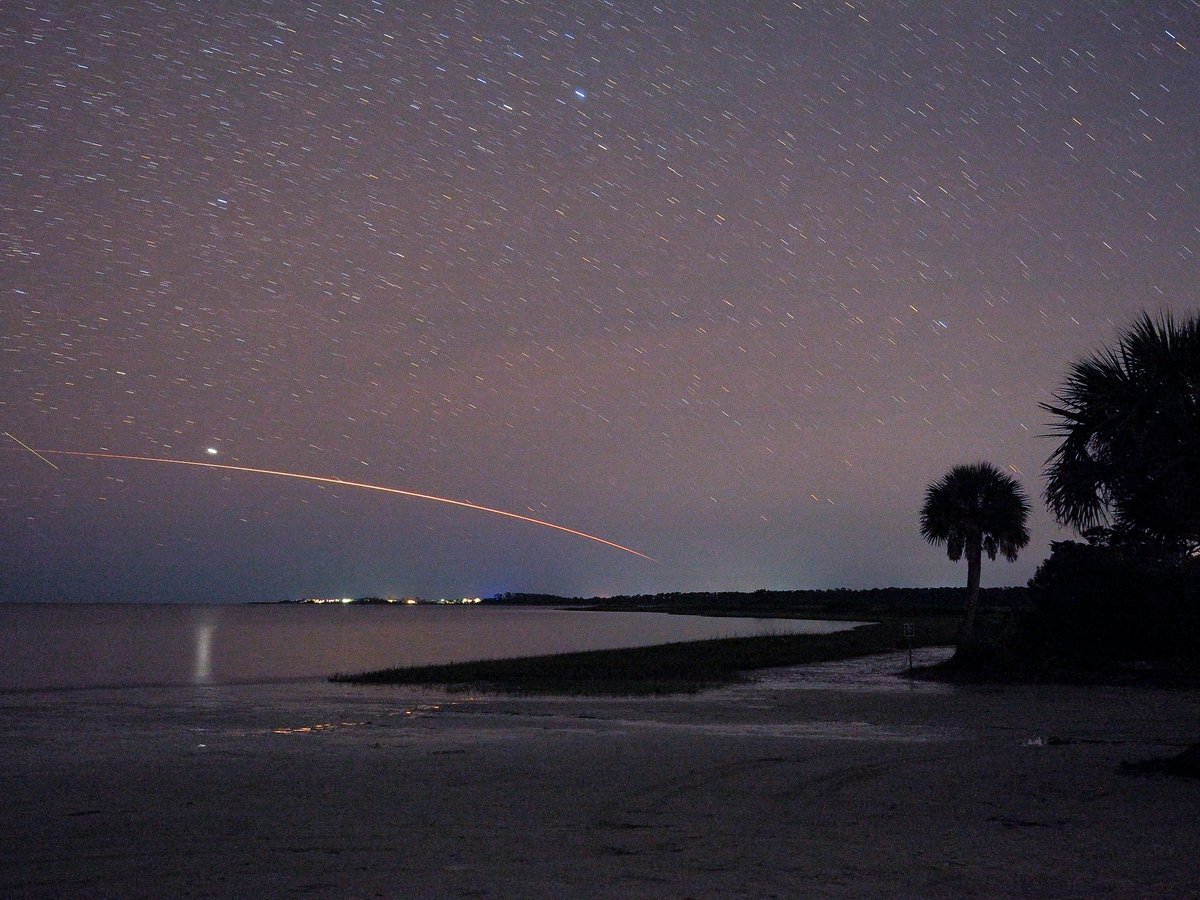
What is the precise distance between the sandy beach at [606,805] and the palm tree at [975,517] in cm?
2347

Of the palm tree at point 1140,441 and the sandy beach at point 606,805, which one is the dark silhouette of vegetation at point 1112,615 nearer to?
the sandy beach at point 606,805

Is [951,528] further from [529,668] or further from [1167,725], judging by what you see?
[1167,725]

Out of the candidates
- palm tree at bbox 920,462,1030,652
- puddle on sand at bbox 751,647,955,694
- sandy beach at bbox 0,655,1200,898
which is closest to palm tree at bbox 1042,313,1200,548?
sandy beach at bbox 0,655,1200,898

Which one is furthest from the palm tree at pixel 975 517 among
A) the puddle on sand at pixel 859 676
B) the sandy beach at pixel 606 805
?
the sandy beach at pixel 606 805

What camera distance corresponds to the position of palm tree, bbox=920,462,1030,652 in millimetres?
46438

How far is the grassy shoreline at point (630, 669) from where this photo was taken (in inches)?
1267

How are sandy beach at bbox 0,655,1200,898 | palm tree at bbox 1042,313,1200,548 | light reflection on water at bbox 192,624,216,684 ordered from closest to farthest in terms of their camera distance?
1. sandy beach at bbox 0,655,1200,898
2. palm tree at bbox 1042,313,1200,548
3. light reflection on water at bbox 192,624,216,684

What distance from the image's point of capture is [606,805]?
485 inches

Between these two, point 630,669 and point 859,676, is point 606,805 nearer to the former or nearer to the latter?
point 859,676

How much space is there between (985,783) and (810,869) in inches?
218

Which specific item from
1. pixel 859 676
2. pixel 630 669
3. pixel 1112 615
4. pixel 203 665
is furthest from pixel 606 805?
pixel 203 665

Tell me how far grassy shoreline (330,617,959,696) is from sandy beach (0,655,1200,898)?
8.67 meters

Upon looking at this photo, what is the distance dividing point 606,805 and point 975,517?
37.9 m

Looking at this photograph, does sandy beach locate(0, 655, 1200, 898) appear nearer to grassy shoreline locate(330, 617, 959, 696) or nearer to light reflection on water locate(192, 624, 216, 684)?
grassy shoreline locate(330, 617, 959, 696)
